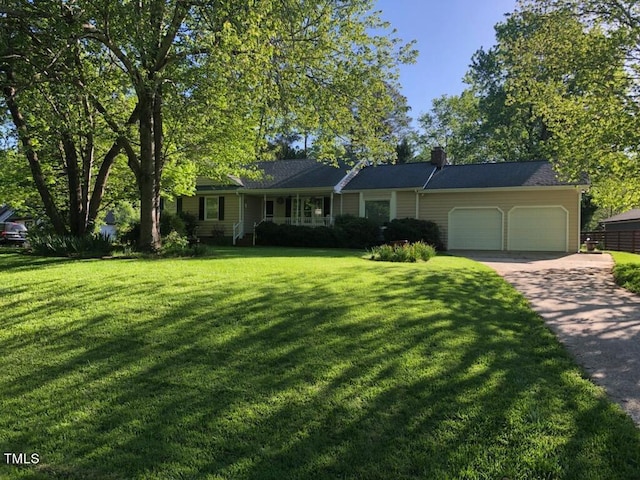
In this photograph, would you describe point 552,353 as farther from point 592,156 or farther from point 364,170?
point 364,170

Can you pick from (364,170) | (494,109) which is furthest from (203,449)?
(494,109)

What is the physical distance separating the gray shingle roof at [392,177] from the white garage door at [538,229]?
459 cm

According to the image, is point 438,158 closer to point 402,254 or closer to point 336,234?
point 336,234

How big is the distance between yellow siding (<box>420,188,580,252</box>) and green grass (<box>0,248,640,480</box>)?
14.9m

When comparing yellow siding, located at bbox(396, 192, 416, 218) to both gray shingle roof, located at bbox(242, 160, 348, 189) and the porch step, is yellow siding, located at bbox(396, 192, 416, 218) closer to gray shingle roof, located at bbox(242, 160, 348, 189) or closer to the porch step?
gray shingle roof, located at bbox(242, 160, 348, 189)

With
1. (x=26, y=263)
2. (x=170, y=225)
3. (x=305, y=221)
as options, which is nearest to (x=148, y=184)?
(x=26, y=263)

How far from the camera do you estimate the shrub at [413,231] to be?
773 inches

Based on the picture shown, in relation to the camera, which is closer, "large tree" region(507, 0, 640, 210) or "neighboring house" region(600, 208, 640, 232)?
"large tree" region(507, 0, 640, 210)

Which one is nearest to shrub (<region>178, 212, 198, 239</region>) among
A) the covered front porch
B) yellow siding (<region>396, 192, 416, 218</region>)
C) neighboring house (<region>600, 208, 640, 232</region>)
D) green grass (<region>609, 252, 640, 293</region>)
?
the covered front porch

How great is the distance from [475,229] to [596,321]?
1518 cm

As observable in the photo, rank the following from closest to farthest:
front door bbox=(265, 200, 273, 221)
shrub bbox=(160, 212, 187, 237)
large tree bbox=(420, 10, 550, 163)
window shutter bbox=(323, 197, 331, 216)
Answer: shrub bbox=(160, 212, 187, 237)
window shutter bbox=(323, 197, 331, 216)
front door bbox=(265, 200, 273, 221)
large tree bbox=(420, 10, 550, 163)

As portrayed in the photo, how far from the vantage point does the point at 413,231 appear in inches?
772

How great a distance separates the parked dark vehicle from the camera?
22.0 metres

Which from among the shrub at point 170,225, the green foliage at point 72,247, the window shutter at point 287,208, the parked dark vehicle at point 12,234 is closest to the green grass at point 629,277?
the green foliage at point 72,247
